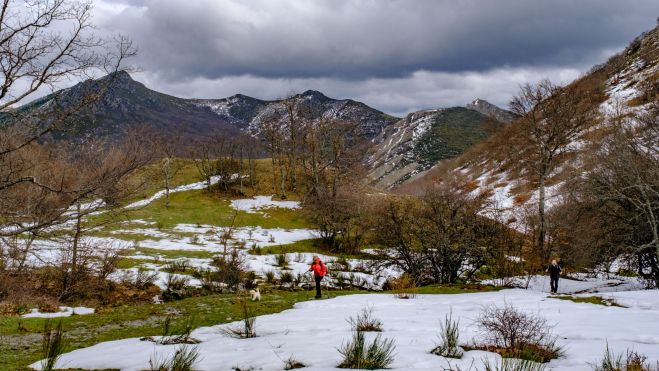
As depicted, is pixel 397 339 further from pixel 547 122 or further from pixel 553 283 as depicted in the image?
pixel 547 122

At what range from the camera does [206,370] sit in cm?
660

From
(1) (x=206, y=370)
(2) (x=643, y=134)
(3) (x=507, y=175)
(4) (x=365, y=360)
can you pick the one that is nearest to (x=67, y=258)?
(1) (x=206, y=370)

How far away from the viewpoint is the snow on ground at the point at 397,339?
6.80 meters

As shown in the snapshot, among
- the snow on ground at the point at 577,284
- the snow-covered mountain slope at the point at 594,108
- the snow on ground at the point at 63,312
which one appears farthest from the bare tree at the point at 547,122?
the snow on ground at the point at 63,312

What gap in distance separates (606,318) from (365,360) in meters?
7.34

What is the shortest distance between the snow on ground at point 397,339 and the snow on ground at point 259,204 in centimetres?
3610

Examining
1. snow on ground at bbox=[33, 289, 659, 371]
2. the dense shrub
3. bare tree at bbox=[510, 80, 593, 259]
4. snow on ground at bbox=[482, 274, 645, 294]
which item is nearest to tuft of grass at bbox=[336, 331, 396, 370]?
snow on ground at bbox=[33, 289, 659, 371]

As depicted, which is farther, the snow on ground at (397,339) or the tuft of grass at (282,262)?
the tuft of grass at (282,262)

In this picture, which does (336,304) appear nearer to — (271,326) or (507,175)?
(271,326)

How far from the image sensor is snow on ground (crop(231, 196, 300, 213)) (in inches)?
1925

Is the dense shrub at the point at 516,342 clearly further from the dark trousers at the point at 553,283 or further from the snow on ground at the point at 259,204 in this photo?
the snow on ground at the point at 259,204

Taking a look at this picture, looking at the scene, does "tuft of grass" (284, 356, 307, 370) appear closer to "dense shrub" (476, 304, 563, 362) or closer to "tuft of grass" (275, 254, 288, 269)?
"dense shrub" (476, 304, 563, 362)

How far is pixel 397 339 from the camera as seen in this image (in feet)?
27.3

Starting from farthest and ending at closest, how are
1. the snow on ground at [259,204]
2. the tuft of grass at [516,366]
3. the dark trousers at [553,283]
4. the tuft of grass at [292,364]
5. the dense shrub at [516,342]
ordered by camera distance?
the snow on ground at [259,204] < the dark trousers at [553,283] < the dense shrub at [516,342] < the tuft of grass at [292,364] < the tuft of grass at [516,366]
